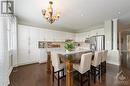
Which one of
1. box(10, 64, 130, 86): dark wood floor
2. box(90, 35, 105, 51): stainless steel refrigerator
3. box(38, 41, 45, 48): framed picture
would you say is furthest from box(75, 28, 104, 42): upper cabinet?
box(10, 64, 130, 86): dark wood floor

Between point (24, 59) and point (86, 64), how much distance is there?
421 centimetres

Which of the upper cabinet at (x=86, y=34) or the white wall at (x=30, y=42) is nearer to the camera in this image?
the white wall at (x=30, y=42)

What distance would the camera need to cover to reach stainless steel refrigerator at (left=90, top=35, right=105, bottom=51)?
675 cm

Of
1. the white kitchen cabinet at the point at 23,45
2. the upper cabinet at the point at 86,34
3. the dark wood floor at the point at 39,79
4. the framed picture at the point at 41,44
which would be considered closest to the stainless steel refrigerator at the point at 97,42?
the upper cabinet at the point at 86,34

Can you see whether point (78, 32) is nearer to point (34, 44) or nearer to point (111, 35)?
point (111, 35)

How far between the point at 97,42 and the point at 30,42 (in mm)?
4324

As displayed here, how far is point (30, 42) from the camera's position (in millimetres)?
6238

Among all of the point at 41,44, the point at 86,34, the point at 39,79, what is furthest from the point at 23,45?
the point at 86,34

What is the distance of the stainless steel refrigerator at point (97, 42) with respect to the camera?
675cm

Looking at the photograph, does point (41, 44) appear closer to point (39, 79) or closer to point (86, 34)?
point (39, 79)

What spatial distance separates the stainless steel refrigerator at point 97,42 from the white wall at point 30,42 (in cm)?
287

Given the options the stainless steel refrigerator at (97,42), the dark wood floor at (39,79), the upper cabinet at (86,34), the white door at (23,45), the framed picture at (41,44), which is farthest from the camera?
the upper cabinet at (86,34)

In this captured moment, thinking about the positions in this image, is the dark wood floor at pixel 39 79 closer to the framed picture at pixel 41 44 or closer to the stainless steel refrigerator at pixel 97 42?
the framed picture at pixel 41 44

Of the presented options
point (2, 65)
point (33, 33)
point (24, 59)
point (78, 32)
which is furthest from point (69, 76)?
point (78, 32)
